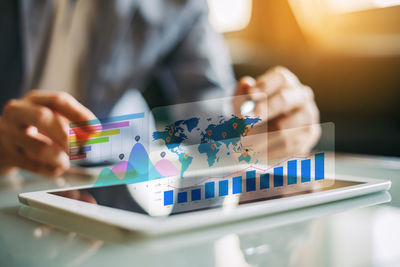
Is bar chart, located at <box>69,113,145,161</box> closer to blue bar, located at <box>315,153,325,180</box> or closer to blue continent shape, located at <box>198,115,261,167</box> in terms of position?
blue continent shape, located at <box>198,115,261,167</box>

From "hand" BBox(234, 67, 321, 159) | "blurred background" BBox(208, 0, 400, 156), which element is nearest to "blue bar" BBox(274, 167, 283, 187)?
"hand" BBox(234, 67, 321, 159)

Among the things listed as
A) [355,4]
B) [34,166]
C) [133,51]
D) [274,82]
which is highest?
[355,4]

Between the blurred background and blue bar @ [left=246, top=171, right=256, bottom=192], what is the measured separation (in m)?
1.21

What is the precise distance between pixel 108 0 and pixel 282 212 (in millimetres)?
865

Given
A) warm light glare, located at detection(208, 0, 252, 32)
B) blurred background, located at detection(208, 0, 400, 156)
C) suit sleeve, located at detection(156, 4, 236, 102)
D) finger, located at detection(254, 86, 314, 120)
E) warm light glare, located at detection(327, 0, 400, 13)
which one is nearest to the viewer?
finger, located at detection(254, 86, 314, 120)

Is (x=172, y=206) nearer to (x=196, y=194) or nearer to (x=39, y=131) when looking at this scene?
(x=196, y=194)

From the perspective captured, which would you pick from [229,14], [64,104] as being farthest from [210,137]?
[229,14]

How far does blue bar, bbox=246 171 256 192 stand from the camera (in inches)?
14.1

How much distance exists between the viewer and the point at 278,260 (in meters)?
0.25

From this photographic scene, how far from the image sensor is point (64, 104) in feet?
1.71

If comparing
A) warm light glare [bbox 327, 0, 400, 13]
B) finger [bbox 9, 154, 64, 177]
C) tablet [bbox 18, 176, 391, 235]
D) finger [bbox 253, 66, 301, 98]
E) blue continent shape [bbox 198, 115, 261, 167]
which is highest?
warm light glare [bbox 327, 0, 400, 13]

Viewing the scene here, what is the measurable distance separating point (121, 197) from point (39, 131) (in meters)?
0.28

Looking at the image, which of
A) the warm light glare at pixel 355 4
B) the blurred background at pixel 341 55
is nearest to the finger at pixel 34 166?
the blurred background at pixel 341 55

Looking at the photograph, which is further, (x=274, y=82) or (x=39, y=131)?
(x=274, y=82)
